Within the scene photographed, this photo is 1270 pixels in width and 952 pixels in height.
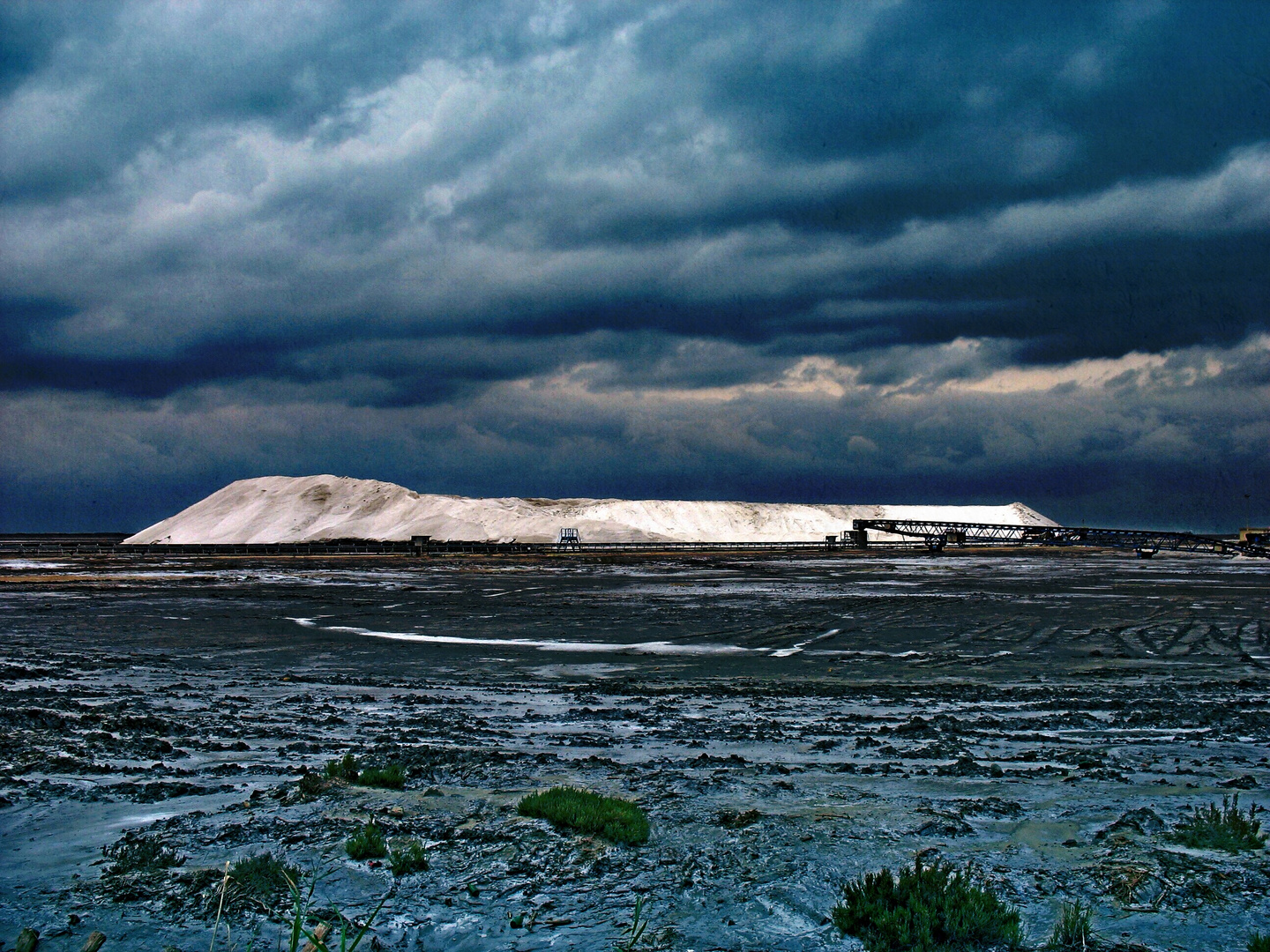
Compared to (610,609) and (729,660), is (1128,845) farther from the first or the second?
(610,609)

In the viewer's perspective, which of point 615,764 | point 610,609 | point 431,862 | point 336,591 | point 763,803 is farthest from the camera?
point 336,591

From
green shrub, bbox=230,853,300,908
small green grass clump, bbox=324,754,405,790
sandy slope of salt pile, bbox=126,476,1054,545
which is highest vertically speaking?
sandy slope of salt pile, bbox=126,476,1054,545

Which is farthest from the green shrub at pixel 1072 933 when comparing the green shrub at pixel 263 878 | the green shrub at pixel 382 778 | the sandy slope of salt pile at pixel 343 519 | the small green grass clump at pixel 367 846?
the sandy slope of salt pile at pixel 343 519

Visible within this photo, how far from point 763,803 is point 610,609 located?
83.2 ft

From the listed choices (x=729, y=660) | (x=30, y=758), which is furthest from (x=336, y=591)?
(x=30, y=758)

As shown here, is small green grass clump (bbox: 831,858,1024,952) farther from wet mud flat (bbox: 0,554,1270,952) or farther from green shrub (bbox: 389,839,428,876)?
green shrub (bbox: 389,839,428,876)

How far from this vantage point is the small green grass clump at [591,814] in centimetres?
755

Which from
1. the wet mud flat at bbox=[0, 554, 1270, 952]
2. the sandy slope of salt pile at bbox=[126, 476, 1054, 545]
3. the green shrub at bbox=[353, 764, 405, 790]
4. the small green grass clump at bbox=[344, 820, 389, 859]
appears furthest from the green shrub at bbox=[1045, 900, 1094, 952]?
the sandy slope of salt pile at bbox=[126, 476, 1054, 545]

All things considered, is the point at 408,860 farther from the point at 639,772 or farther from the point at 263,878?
the point at 639,772

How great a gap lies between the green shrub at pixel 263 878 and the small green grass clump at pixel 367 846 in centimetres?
46

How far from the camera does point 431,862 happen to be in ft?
23.6

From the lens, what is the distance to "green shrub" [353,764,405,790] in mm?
9031

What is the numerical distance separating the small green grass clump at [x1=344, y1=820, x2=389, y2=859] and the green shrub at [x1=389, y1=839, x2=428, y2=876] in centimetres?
9

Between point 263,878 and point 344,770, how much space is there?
101 inches
